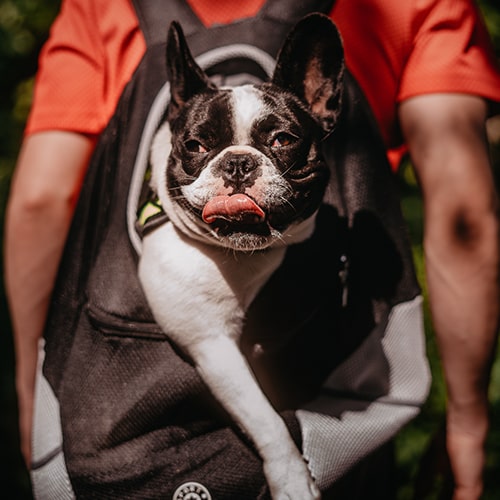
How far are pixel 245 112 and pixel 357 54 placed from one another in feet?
0.86

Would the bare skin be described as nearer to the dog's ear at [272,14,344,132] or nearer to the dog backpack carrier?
the dog backpack carrier

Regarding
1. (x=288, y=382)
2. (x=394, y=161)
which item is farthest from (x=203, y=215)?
(x=394, y=161)

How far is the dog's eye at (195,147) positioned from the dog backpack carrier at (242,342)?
11cm

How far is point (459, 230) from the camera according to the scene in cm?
105

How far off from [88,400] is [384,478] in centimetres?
73

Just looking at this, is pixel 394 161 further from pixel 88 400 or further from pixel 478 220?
pixel 88 400

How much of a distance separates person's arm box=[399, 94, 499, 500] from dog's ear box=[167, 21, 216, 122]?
0.37 metres

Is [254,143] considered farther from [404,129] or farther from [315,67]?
[404,129]

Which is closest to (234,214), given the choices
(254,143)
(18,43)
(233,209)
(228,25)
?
(233,209)

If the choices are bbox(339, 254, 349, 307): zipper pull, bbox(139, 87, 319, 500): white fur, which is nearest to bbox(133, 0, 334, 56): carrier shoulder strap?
bbox(139, 87, 319, 500): white fur

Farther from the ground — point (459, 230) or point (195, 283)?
point (195, 283)

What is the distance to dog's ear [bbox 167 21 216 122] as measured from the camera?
86 cm

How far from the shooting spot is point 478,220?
1.04 m

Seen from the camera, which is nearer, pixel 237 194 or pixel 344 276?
pixel 237 194
